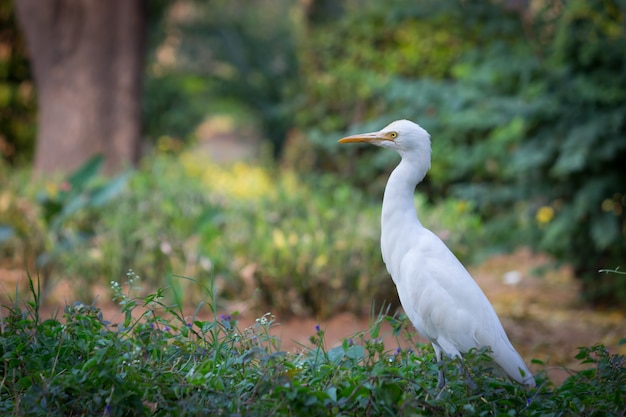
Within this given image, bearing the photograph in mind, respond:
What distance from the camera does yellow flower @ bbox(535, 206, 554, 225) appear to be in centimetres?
673

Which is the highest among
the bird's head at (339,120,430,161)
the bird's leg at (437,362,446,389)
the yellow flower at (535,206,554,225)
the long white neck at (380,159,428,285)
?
the yellow flower at (535,206,554,225)

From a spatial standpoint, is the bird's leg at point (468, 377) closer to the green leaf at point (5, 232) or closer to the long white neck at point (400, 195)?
the long white neck at point (400, 195)

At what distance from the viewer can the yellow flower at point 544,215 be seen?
673 cm

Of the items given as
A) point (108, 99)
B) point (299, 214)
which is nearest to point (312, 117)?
point (108, 99)

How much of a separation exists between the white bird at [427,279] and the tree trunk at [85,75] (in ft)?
18.2

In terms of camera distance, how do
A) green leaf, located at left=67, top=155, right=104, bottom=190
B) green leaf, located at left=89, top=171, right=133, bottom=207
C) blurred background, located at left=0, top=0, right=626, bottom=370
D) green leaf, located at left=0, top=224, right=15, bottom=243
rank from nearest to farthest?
blurred background, located at left=0, top=0, right=626, bottom=370, green leaf, located at left=0, top=224, right=15, bottom=243, green leaf, located at left=89, top=171, right=133, bottom=207, green leaf, located at left=67, top=155, right=104, bottom=190

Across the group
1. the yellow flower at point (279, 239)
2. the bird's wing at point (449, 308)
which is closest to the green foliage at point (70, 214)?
Answer: the yellow flower at point (279, 239)

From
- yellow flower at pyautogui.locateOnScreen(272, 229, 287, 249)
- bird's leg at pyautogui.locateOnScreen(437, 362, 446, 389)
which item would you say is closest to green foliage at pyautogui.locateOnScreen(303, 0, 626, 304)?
yellow flower at pyautogui.locateOnScreen(272, 229, 287, 249)

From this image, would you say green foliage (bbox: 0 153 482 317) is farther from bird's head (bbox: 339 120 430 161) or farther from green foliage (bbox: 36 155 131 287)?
bird's head (bbox: 339 120 430 161)

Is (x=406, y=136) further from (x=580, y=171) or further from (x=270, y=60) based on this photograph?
(x=270, y=60)

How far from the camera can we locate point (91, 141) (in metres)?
8.25

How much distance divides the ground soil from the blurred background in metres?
0.04

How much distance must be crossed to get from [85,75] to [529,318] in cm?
539

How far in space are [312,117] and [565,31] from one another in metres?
4.01
